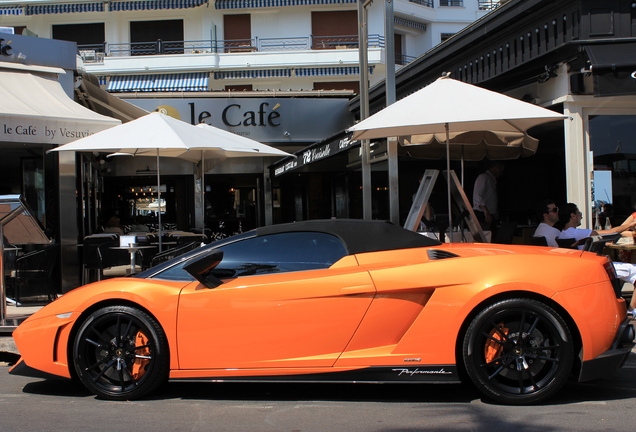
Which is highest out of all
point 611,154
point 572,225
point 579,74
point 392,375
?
point 579,74

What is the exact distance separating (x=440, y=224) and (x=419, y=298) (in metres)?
3.90

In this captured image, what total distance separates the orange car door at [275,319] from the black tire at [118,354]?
252 mm

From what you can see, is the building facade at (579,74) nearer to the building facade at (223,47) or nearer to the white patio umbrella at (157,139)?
the white patio umbrella at (157,139)

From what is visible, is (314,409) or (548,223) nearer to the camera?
(314,409)

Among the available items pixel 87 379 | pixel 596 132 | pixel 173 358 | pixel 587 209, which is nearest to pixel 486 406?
pixel 173 358

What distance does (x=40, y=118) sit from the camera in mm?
7289

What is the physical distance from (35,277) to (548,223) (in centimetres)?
627

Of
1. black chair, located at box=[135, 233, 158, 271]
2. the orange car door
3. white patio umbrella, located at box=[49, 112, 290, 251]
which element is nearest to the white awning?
white patio umbrella, located at box=[49, 112, 290, 251]

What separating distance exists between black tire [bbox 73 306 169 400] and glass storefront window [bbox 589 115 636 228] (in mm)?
6029

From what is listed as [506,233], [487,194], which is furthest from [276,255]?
[487,194]

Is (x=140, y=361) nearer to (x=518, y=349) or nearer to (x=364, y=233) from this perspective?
(x=364, y=233)

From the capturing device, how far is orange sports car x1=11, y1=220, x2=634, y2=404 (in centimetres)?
385

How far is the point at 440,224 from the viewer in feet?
25.2

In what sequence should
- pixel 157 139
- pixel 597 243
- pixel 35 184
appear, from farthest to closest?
pixel 35 184 < pixel 157 139 < pixel 597 243
